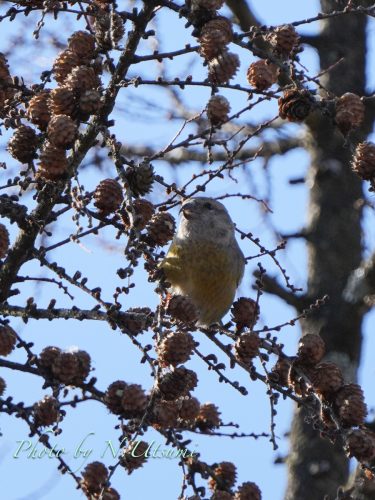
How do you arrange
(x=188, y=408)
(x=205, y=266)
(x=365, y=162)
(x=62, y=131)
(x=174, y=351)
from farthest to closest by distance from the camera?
(x=205, y=266) → (x=188, y=408) → (x=365, y=162) → (x=62, y=131) → (x=174, y=351)

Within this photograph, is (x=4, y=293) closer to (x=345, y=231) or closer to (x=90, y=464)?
(x=90, y=464)

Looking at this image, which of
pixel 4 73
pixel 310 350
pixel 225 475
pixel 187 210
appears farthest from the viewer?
pixel 187 210

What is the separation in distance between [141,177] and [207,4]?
1.59ft

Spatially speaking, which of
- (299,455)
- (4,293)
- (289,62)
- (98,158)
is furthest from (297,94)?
(98,158)

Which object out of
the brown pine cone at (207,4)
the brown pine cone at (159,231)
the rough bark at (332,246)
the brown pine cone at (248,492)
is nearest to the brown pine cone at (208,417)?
the brown pine cone at (248,492)

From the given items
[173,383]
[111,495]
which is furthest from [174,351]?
[111,495]

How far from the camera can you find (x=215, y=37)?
5.33 feet

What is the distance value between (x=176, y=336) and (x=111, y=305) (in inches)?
9.0

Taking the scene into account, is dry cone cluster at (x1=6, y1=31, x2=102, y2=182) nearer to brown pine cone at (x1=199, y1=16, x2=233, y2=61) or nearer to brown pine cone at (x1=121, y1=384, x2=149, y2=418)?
brown pine cone at (x1=199, y1=16, x2=233, y2=61)

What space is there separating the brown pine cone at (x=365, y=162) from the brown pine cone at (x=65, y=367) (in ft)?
2.99

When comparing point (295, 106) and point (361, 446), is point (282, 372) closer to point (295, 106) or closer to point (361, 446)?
point (361, 446)

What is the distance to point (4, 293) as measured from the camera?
2014 mm

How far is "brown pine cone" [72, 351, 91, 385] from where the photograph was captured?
1.99 metres

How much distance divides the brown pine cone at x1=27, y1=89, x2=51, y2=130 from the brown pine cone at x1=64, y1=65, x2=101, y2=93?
0.09 m
